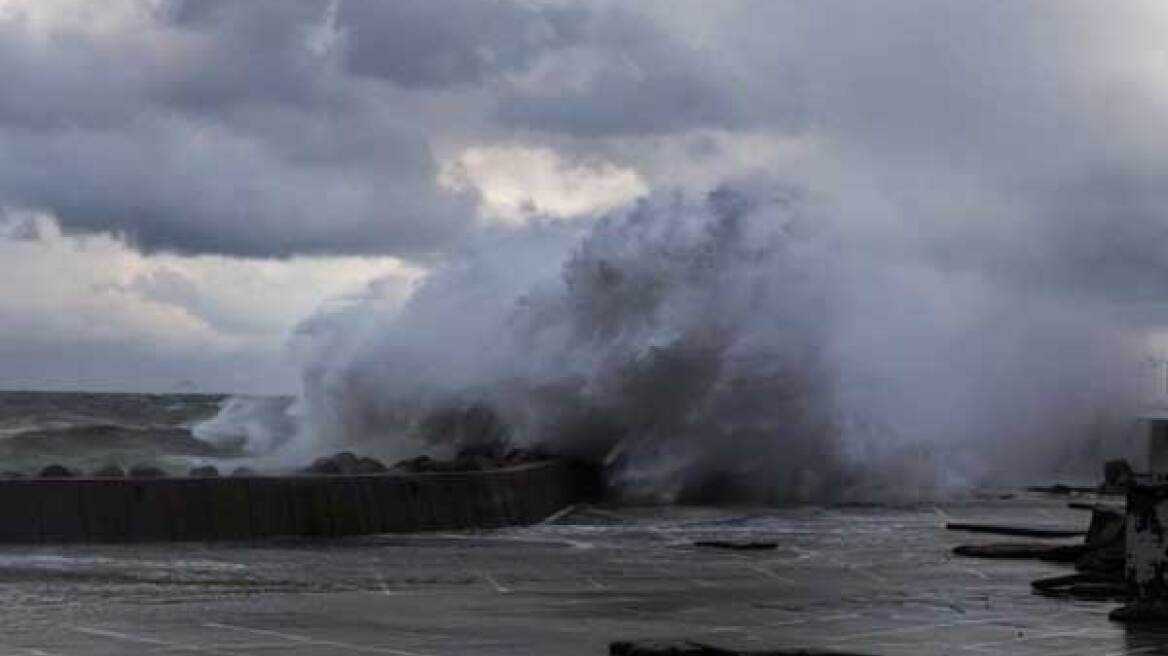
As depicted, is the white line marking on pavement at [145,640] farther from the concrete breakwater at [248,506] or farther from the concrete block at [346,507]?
the concrete block at [346,507]

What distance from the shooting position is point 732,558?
15.5 m

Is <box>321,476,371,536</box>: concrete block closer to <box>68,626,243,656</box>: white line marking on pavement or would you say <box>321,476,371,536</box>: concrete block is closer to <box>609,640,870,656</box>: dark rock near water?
<box>68,626,243,656</box>: white line marking on pavement

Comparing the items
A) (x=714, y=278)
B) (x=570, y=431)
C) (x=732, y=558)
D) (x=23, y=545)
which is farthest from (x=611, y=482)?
(x=23, y=545)

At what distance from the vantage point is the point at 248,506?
16.2 m

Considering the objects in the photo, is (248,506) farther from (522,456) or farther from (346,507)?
(522,456)

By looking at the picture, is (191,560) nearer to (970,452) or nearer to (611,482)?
(611,482)

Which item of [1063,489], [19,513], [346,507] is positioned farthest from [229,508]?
[1063,489]

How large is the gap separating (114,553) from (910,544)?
7313 millimetres

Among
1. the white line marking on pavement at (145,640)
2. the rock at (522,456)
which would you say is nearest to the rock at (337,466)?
the rock at (522,456)

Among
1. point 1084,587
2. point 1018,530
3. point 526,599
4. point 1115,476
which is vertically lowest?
point 1084,587

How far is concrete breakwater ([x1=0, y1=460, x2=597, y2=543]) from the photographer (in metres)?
15.1

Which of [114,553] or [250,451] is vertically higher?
[250,451]

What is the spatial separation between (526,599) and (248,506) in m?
4.92

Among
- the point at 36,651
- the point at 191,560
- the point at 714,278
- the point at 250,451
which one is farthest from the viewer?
the point at 250,451
